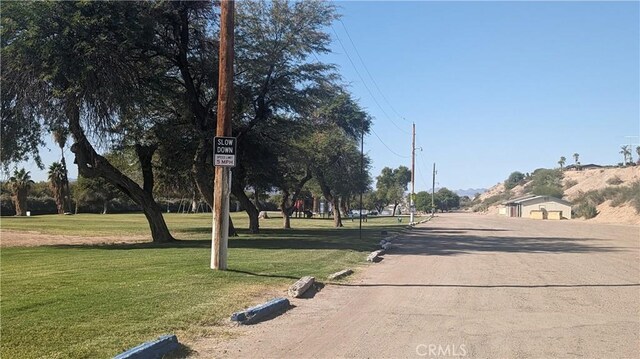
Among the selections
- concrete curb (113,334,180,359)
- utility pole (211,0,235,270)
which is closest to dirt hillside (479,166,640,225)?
utility pole (211,0,235,270)

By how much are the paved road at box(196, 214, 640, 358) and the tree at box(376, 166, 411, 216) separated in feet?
350

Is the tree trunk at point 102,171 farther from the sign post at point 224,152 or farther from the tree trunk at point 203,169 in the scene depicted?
the sign post at point 224,152

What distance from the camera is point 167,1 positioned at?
71.8ft

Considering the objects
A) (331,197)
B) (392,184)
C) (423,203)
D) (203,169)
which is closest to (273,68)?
(203,169)

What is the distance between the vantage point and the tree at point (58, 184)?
74062 millimetres

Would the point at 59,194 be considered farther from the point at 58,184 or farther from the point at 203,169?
the point at 203,169

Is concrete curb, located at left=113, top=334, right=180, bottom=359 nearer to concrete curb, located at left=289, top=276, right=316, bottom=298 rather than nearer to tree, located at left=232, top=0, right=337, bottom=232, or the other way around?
concrete curb, located at left=289, top=276, right=316, bottom=298

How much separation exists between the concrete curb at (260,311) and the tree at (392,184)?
112 m

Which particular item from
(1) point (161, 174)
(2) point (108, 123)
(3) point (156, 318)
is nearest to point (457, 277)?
(3) point (156, 318)

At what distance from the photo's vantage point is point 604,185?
122m

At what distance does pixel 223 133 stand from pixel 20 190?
6365cm

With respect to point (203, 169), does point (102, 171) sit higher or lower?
lower

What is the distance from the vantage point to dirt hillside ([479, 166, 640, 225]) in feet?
274

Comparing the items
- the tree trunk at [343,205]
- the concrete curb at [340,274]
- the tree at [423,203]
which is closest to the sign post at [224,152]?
the concrete curb at [340,274]
